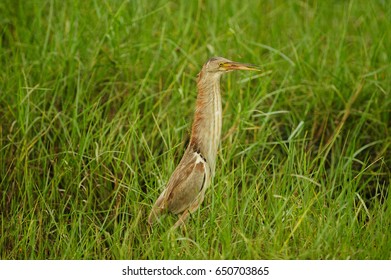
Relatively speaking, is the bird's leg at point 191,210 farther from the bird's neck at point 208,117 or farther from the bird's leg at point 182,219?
the bird's neck at point 208,117

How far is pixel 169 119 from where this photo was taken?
4227 millimetres

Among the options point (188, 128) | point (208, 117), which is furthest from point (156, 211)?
point (188, 128)

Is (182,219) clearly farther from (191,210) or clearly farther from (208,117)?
(208,117)

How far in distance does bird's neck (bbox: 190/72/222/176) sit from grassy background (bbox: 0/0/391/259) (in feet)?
0.68

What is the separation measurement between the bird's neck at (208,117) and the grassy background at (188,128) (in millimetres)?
206

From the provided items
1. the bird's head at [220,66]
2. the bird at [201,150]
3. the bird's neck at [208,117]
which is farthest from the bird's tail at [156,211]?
the bird's head at [220,66]

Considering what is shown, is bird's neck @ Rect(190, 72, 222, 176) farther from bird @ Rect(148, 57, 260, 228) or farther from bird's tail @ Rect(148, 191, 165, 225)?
bird's tail @ Rect(148, 191, 165, 225)

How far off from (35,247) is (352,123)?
1.70 metres

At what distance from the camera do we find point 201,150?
128 inches

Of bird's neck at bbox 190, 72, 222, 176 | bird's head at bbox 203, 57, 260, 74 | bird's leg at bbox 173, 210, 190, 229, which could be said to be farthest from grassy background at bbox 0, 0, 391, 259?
bird's head at bbox 203, 57, 260, 74

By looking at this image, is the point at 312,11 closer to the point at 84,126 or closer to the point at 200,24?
the point at 200,24

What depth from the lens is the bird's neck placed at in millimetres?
3209
